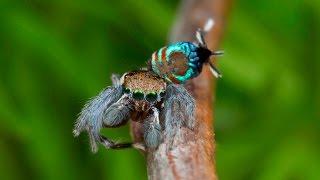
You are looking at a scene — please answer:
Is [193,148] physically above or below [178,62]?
below

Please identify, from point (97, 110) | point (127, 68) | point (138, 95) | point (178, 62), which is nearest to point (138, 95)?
point (138, 95)

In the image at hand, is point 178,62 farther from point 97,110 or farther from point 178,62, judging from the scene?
point 97,110

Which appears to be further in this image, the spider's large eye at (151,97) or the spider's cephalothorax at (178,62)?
the spider's cephalothorax at (178,62)

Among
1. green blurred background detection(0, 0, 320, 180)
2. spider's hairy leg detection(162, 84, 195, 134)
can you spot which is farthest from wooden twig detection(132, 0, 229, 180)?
green blurred background detection(0, 0, 320, 180)

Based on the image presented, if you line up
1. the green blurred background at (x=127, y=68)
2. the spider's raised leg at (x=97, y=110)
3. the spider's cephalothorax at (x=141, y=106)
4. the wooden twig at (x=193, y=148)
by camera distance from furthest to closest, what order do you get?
1. the green blurred background at (x=127, y=68)
2. the spider's raised leg at (x=97, y=110)
3. the spider's cephalothorax at (x=141, y=106)
4. the wooden twig at (x=193, y=148)

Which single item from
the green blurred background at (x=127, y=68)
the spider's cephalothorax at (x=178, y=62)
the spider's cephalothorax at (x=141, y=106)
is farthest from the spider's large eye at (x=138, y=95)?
the green blurred background at (x=127, y=68)

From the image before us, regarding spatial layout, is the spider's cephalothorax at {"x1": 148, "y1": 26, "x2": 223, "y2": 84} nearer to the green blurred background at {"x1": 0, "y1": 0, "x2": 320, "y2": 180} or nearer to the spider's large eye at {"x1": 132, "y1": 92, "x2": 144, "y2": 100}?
the spider's large eye at {"x1": 132, "y1": 92, "x2": 144, "y2": 100}

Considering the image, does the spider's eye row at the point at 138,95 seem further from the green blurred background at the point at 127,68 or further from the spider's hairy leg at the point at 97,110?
the green blurred background at the point at 127,68
